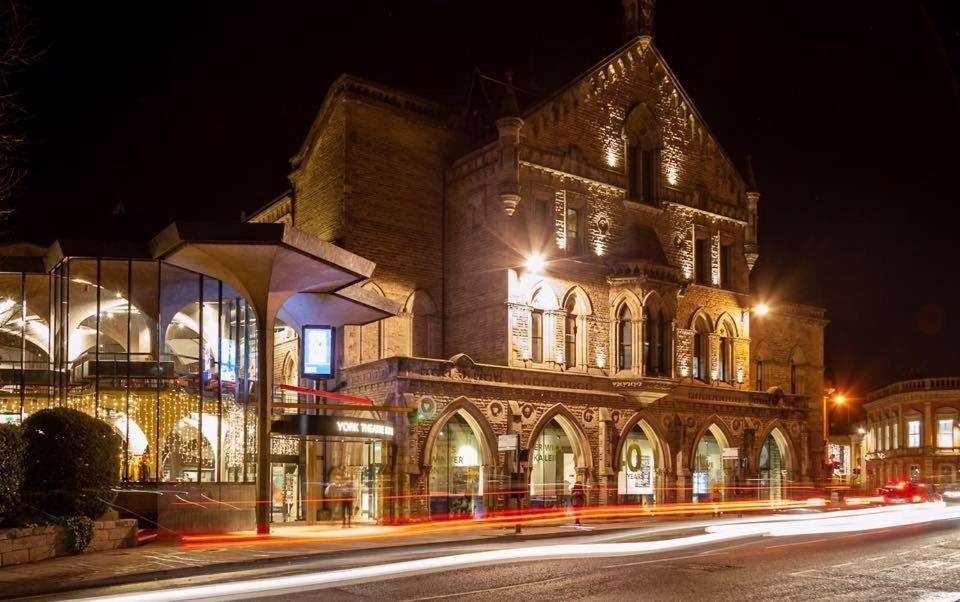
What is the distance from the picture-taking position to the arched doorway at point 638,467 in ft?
132

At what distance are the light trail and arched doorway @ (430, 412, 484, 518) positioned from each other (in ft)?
27.3

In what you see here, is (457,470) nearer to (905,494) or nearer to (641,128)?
(641,128)

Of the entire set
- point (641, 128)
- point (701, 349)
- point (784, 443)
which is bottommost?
point (784, 443)

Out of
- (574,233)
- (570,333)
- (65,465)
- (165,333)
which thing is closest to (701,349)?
(570,333)

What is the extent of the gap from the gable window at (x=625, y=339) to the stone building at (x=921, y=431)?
49408 mm

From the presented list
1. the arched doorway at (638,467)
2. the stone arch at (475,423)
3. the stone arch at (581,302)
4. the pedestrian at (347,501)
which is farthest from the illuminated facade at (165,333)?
the arched doorway at (638,467)

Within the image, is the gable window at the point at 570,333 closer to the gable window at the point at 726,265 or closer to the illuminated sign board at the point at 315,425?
the gable window at the point at 726,265

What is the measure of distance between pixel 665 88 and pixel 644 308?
1056cm

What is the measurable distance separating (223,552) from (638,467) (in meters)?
23.3

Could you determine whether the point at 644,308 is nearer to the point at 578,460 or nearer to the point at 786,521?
the point at 578,460

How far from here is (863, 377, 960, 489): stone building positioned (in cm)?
8075

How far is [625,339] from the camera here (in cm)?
3956

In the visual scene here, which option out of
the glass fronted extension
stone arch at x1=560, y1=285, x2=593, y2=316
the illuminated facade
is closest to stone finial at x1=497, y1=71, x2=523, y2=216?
stone arch at x1=560, y1=285, x2=593, y2=316

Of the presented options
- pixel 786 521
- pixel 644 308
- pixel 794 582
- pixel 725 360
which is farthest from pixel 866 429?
pixel 794 582
